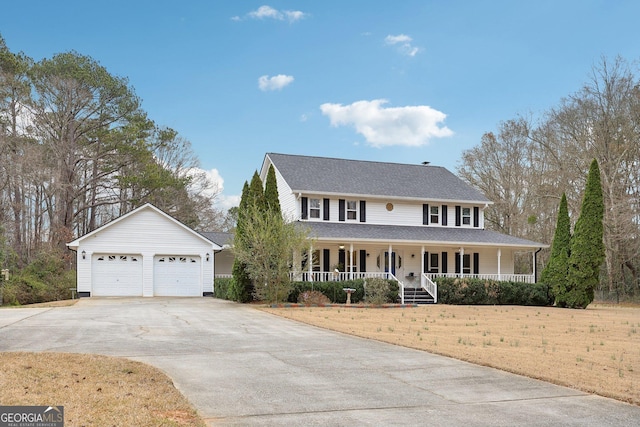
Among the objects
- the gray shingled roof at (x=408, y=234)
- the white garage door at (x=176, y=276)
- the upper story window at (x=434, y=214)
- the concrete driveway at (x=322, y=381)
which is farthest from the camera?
the upper story window at (x=434, y=214)

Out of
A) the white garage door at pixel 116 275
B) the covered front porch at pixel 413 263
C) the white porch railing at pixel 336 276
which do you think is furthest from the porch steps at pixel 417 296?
the white garage door at pixel 116 275

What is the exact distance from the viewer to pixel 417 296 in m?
26.6

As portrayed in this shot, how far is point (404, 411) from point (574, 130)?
3521 cm

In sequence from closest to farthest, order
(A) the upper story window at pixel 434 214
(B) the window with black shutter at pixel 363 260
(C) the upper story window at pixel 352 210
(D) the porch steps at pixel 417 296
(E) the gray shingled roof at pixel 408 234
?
(D) the porch steps at pixel 417 296 → (E) the gray shingled roof at pixel 408 234 → (B) the window with black shutter at pixel 363 260 → (C) the upper story window at pixel 352 210 → (A) the upper story window at pixel 434 214

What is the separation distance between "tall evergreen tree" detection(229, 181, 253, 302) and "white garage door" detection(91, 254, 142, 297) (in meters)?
7.05

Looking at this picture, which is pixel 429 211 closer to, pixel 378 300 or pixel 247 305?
pixel 378 300

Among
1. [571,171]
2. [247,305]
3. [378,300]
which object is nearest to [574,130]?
[571,171]

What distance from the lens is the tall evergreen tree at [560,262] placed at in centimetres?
2630

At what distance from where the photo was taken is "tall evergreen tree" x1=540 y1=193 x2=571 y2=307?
26.3 meters

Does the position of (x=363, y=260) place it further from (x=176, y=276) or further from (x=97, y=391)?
(x=97, y=391)

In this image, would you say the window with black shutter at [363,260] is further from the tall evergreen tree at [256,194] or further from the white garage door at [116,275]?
the white garage door at [116,275]

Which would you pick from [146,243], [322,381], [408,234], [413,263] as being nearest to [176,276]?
[146,243]

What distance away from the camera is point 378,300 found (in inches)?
933

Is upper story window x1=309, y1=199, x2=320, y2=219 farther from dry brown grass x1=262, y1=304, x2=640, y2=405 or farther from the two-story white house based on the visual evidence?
dry brown grass x1=262, y1=304, x2=640, y2=405
